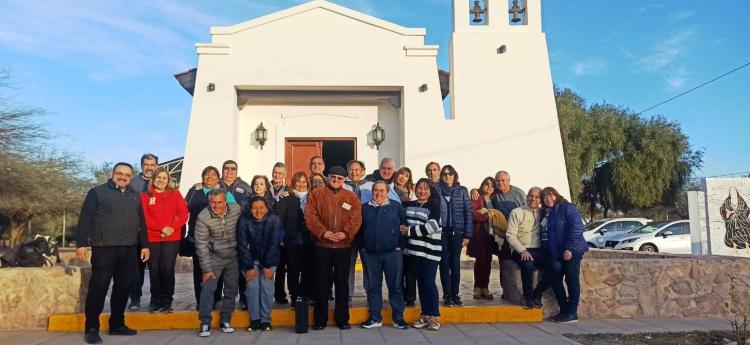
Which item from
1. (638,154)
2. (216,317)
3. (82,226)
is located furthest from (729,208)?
(638,154)

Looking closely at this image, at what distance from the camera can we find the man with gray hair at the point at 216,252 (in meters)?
5.88

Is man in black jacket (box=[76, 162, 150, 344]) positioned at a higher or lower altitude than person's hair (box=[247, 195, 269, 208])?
lower

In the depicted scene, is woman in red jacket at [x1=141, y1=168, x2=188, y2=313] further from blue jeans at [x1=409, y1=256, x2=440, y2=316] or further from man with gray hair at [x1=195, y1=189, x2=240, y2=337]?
blue jeans at [x1=409, y1=256, x2=440, y2=316]

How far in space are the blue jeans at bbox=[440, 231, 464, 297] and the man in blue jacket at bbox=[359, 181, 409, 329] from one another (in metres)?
0.63

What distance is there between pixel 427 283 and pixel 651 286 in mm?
2980

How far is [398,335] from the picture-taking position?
5.83 metres

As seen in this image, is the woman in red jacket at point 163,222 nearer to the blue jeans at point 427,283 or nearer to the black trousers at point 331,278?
the black trousers at point 331,278

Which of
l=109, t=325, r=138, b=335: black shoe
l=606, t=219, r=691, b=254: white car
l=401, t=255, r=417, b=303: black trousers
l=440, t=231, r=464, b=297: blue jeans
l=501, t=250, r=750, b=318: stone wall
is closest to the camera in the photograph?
l=109, t=325, r=138, b=335: black shoe

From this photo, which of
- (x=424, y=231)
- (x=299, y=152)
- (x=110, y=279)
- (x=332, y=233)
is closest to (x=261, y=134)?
(x=299, y=152)

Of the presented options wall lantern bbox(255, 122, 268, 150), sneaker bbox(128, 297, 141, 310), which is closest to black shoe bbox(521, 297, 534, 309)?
sneaker bbox(128, 297, 141, 310)

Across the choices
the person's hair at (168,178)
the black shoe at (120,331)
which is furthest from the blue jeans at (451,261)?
the black shoe at (120,331)

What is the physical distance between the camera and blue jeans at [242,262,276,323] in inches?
238

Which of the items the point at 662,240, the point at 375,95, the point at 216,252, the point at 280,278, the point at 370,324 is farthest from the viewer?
the point at 662,240

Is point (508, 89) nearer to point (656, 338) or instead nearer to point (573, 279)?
point (573, 279)
